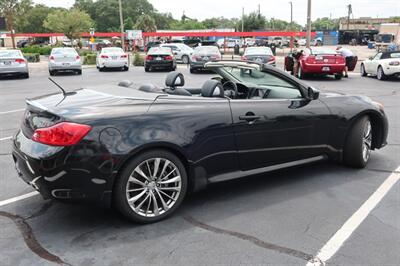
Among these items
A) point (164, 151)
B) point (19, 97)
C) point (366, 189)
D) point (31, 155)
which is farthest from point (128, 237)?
point (19, 97)

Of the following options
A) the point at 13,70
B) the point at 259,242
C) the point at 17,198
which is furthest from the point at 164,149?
the point at 13,70

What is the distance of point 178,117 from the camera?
411cm

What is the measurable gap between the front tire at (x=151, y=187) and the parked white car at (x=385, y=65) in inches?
626

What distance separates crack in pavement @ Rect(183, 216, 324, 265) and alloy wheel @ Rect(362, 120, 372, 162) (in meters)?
2.53

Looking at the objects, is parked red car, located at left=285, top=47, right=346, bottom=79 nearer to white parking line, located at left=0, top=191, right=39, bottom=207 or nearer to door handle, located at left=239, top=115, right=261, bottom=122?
door handle, located at left=239, top=115, right=261, bottom=122

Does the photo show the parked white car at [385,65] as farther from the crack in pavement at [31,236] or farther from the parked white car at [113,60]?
the crack in pavement at [31,236]

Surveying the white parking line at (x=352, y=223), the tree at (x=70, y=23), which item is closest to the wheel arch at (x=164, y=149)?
the white parking line at (x=352, y=223)

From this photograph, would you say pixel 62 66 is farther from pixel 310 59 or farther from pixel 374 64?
pixel 374 64

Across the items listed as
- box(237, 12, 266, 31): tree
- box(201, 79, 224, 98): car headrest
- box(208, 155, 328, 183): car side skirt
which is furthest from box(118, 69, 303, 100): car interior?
box(237, 12, 266, 31): tree

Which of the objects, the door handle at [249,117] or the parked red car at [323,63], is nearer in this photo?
the door handle at [249,117]

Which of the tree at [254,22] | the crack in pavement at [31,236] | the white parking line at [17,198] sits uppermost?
the tree at [254,22]

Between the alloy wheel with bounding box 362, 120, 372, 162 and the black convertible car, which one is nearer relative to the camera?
the black convertible car

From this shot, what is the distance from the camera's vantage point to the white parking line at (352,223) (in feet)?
11.4

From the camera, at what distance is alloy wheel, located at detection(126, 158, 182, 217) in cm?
391
